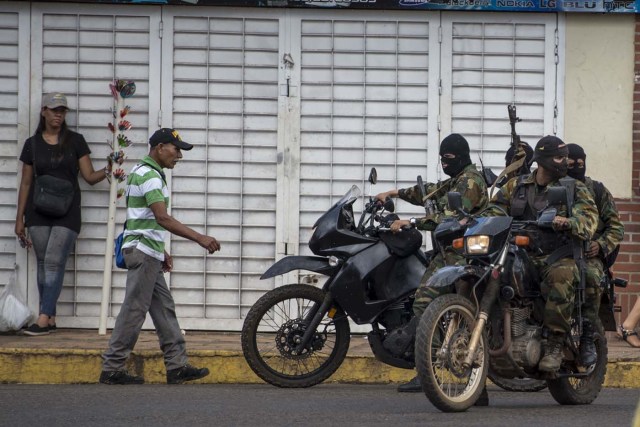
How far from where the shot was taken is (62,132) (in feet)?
A: 41.2

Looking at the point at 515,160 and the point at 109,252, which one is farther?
the point at 109,252

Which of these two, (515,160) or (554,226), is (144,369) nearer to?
(515,160)

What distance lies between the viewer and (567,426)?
305 inches

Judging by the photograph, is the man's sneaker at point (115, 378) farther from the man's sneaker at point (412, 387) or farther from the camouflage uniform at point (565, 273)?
the camouflage uniform at point (565, 273)

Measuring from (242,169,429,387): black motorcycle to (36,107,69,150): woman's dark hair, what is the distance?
3.25 m

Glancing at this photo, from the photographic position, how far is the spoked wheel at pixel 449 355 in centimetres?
793

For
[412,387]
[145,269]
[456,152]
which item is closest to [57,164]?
[145,269]

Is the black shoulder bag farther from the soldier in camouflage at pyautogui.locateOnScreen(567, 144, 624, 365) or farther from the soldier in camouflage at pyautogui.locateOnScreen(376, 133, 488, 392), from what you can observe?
the soldier in camouflage at pyautogui.locateOnScreen(567, 144, 624, 365)

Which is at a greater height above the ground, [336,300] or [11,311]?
[336,300]

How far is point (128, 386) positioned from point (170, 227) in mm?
1128

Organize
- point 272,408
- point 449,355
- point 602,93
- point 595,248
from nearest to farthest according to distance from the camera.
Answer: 1. point 449,355
2. point 272,408
3. point 595,248
4. point 602,93

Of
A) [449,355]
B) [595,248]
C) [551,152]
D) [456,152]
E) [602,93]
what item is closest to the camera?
[449,355]

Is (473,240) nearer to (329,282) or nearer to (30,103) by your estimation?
(329,282)

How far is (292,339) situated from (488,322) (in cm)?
181
